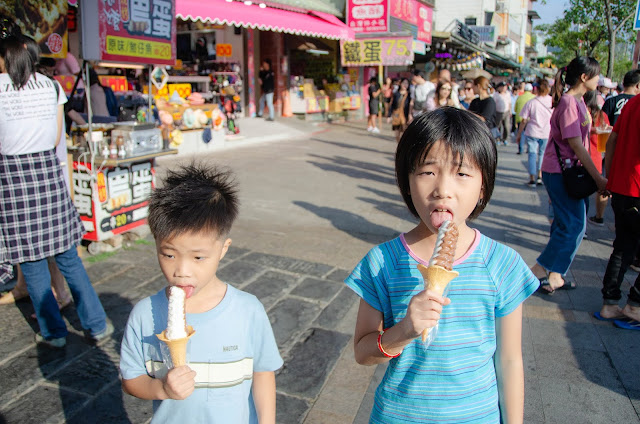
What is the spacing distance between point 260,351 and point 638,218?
124 inches

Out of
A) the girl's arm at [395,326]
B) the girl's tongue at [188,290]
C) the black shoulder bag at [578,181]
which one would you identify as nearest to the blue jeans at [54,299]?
the girl's tongue at [188,290]

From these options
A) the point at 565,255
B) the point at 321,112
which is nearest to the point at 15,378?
the point at 565,255

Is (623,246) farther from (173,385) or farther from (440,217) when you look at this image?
(173,385)

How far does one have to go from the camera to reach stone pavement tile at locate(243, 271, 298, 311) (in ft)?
13.5

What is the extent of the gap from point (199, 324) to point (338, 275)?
3236mm

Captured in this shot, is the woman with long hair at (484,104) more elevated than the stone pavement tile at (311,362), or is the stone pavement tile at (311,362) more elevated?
the woman with long hair at (484,104)

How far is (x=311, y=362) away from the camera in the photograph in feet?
10.6

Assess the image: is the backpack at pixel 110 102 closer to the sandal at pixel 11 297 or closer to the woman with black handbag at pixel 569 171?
the sandal at pixel 11 297

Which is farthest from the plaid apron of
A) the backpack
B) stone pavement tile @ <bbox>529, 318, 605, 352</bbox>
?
the backpack

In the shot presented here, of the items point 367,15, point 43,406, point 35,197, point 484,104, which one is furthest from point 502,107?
point 43,406

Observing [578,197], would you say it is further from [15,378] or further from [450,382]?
[15,378]

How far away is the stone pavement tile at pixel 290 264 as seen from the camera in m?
4.75

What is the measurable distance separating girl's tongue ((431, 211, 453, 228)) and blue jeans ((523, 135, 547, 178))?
289 inches

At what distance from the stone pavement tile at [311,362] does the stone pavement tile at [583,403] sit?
4.15 ft
